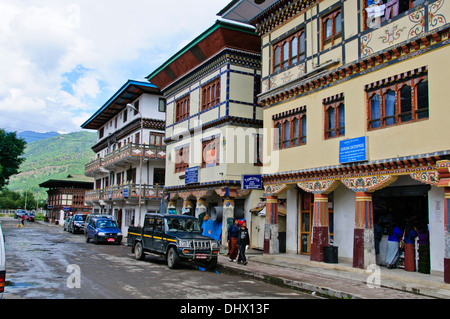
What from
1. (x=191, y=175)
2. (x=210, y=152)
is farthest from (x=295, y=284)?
(x=191, y=175)

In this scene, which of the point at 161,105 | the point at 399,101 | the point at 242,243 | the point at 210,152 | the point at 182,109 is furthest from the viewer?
the point at 161,105

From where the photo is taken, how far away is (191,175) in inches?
1080

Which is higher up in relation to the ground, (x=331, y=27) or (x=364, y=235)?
(x=331, y=27)

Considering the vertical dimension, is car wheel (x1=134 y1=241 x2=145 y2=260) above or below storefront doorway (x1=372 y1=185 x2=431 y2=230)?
below

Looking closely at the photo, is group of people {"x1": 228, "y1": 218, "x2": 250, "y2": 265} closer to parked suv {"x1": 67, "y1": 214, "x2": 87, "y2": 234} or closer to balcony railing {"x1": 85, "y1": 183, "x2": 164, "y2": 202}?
balcony railing {"x1": 85, "y1": 183, "x2": 164, "y2": 202}

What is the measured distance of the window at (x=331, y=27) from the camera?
55.2ft

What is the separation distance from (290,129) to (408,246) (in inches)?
291

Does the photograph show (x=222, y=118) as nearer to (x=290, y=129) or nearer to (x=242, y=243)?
(x=290, y=129)

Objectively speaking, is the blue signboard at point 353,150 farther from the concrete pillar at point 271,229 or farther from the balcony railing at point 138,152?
the balcony railing at point 138,152

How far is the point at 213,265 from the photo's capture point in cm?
1645

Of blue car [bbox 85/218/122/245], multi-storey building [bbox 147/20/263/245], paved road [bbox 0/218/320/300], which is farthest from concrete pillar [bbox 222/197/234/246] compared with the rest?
blue car [bbox 85/218/122/245]

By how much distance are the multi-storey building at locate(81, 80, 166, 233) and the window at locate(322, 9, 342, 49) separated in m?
20.5

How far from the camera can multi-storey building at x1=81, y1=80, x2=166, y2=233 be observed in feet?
124

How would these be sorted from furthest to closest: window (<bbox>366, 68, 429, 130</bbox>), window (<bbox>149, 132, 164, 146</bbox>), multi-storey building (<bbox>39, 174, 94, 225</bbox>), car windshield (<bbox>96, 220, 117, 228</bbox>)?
multi-storey building (<bbox>39, 174, 94, 225</bbox>) → window (<bbox>149, 132, 164, 146</bbox>) → car windshield (<bbox>96, 220, 117, 228</bbox>) → window (<bbox>366, 68, 429, 130</bbox>)
